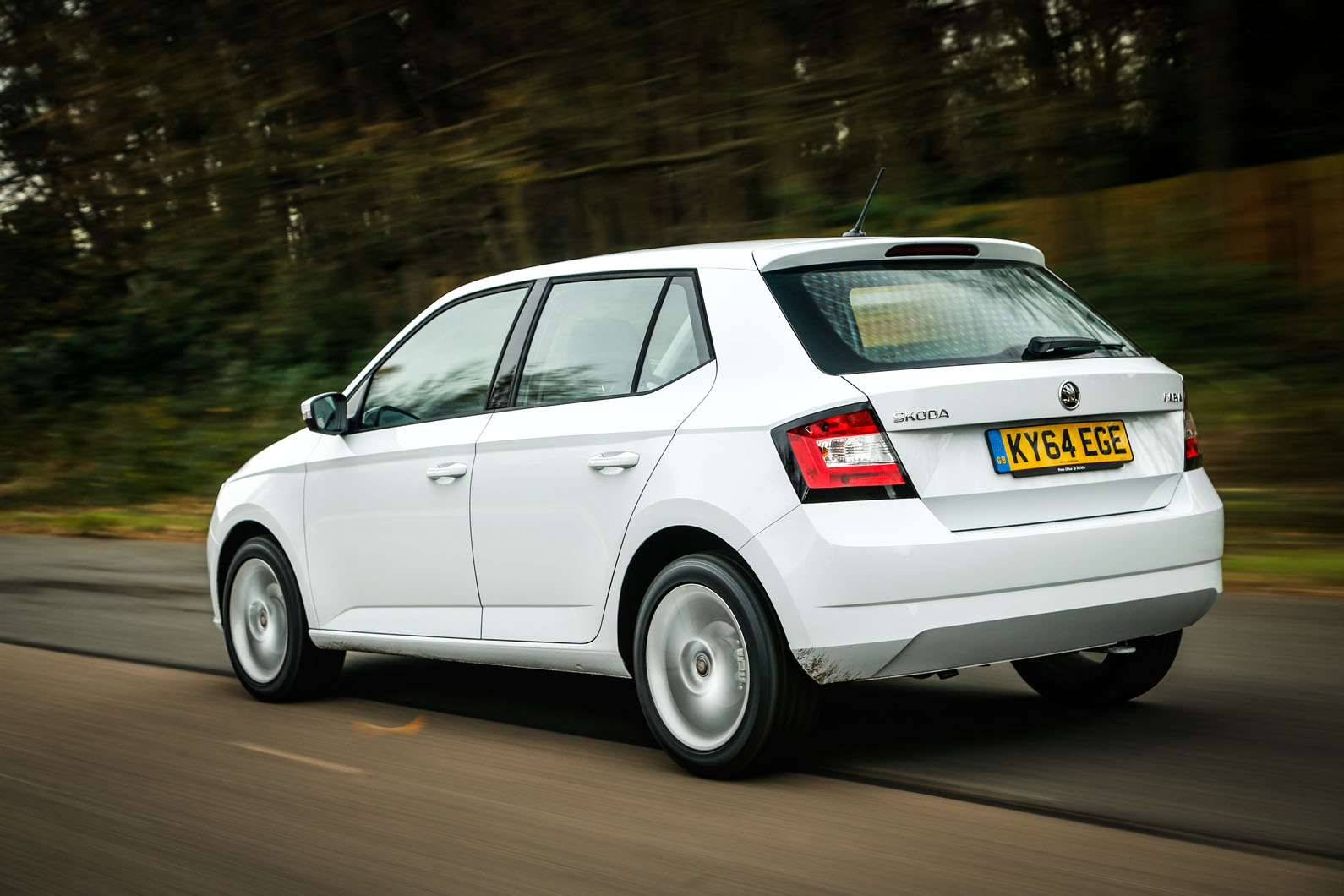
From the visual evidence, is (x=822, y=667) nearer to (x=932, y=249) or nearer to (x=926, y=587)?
(x=926, y=587)

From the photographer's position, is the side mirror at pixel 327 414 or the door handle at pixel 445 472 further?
the side mirror at pixel 327 414

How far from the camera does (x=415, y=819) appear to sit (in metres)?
4.34

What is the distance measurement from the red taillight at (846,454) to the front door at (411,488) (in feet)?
5.32

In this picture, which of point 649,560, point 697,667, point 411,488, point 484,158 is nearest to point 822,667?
point 697,667

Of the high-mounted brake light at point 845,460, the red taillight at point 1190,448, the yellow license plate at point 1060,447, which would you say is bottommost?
the red taillight at point 1190,448

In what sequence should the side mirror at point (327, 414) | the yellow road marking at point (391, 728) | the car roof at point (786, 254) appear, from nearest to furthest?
the car roof at point (786, 254)
the yellow road marking at point (391, 728)
the side mirror at point (327, 414)

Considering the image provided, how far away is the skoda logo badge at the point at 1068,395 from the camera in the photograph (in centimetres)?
449

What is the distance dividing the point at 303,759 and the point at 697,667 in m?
1.54

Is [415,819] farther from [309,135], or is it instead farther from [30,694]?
[309,135]

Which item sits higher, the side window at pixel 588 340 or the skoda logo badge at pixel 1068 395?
the side window at pixel 588 340

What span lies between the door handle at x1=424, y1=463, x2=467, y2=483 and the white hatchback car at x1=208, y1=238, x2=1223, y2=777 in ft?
0.04

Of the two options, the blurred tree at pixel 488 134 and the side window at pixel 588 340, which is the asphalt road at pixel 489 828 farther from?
the blurred tree at pixel 488 134

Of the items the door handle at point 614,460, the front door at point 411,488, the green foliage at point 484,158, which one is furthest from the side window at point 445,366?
the green foliage at point 484,158

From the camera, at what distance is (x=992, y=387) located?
4383mm
